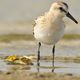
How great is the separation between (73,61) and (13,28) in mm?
7346

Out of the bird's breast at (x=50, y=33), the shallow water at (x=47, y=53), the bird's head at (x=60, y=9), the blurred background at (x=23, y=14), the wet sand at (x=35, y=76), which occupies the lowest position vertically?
the wet sand at (x=35, y=76)

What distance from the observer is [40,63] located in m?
11.0

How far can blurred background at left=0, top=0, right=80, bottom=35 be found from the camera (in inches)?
715

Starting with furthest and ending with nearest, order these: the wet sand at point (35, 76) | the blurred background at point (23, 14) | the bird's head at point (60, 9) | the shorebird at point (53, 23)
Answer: the blurred background at point (23, 14) < the shorebird at point (53, 23) < the bird's head at point (60, 9) < the wet sand at point (35, 76)

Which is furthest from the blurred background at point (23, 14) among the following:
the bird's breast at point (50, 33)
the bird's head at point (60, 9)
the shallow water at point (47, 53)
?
the bird's head at point (60, 9)

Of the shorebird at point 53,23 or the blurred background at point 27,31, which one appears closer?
the shorebird at point 53,23

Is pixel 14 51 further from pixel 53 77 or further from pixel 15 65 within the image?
pixel 53 77

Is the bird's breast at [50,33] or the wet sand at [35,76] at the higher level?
the bird's breast at [50,33]

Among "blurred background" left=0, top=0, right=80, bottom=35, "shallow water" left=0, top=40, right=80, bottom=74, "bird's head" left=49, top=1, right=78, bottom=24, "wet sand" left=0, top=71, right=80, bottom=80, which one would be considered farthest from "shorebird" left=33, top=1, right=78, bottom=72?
"blurred background" left=0, top=0, right=80, bottom=35

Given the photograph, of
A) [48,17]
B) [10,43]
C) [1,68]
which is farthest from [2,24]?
Answer: [1,68]

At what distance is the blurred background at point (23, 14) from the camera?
18.2 meters

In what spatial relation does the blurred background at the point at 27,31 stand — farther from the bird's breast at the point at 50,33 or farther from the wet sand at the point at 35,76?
the wet sand at the point at 35,76

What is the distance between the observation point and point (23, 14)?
19531mm

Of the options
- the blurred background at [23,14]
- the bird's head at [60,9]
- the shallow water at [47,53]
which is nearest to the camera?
the shallow water at [47,53]
